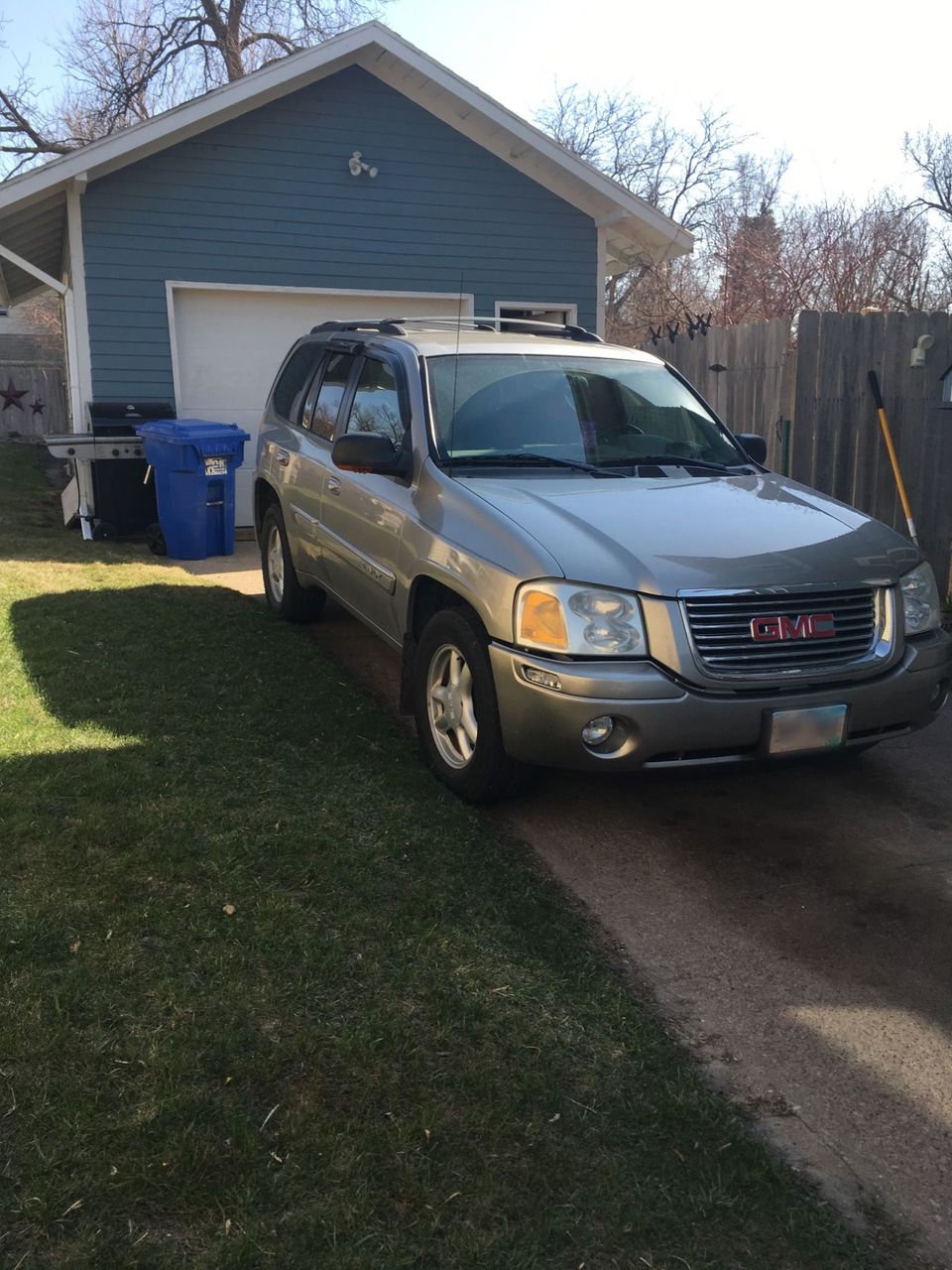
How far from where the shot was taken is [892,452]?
26.6ft

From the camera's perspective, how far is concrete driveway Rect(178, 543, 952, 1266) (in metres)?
2.71

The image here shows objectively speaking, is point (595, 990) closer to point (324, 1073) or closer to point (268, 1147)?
point (324, 1073)

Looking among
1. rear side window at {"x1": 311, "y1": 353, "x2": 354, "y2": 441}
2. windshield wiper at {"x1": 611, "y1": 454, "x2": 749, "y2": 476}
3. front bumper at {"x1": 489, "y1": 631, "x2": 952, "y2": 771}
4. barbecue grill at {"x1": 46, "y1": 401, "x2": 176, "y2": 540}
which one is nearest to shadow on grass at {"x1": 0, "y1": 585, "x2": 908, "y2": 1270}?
front bumper at {"x1": 489, "y1": 631, "x2": 952, "y2": 771}

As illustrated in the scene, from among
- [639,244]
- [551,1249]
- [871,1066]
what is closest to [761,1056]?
[871,1066]

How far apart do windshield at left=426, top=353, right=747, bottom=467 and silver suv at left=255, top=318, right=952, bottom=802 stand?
0.5 inches

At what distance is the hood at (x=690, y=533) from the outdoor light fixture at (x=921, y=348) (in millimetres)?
3778

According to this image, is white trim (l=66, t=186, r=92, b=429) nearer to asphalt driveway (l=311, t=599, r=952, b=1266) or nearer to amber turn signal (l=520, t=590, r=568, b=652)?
asphalt driveway (l=311, t=599, r=952, b=1266)

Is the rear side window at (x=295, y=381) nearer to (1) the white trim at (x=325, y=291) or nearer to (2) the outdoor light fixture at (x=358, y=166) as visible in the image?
(1) the white trim at (x=325, y=291)

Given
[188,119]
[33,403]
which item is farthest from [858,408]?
[33,403]

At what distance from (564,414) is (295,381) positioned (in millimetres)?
2479

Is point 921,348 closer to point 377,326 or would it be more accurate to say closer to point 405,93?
point 377,326

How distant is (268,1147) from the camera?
2457 mm

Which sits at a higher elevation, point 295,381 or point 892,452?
point 295,381

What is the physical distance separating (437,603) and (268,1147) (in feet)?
8.60
